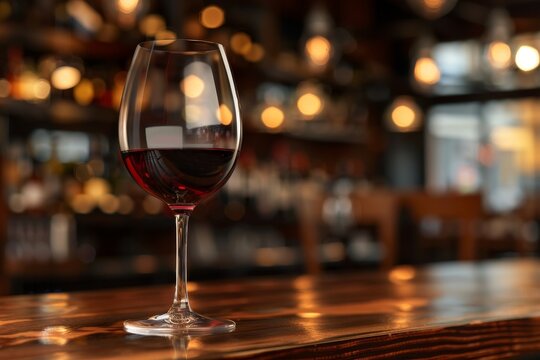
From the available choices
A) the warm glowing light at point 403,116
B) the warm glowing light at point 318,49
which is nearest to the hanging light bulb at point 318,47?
the warm glowing light at point 318,49

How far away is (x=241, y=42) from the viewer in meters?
5.55

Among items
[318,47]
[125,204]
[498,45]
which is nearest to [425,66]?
[498,45]

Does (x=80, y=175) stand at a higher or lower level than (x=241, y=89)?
lower

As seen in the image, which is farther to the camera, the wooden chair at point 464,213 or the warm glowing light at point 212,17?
the warm glowing light at point 212,17

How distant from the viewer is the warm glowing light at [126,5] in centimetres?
318

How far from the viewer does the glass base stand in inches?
25.0

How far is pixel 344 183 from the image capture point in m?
6.45

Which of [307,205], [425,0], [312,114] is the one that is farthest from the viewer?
[312,114]

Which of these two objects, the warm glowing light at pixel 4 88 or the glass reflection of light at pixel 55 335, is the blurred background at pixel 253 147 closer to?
the warm glowing light at pixel 4 88

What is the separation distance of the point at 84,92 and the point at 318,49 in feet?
3.96

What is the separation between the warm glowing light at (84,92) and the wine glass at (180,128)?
3907 millimetres

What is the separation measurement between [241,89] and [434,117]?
4294 millimetres

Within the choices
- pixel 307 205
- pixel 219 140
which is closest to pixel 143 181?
pixel 219 140

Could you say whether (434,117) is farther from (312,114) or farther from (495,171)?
(312,114)
